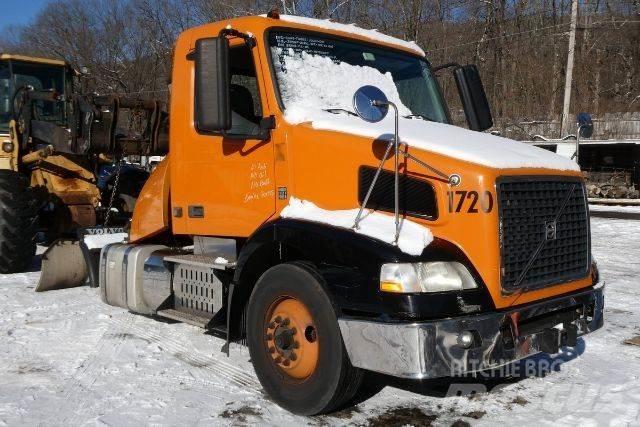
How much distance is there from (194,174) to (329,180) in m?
1.58

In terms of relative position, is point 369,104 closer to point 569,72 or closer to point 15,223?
point 15,223

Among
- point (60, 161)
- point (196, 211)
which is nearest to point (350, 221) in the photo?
point (196, 211)

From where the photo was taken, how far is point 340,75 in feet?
16.1

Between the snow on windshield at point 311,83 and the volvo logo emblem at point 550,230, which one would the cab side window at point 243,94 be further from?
the volvo logo emblem at point 550,230

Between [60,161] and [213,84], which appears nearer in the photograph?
[213,84]

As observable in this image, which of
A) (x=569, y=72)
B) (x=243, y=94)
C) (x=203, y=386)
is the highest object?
(x=569, y=72)

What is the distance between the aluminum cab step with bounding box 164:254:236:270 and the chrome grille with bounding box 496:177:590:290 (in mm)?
2109

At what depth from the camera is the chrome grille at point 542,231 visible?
3.81 meters

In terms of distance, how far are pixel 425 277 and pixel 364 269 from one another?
0.35 meters

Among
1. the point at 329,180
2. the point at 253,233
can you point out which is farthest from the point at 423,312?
the point at 253,233

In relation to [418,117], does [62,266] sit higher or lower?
lower

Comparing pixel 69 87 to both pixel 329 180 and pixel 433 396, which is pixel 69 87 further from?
pixel 433 396

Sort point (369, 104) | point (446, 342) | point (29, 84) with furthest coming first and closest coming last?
1. point (29, 84)
2. point (369, 104)
3. point (446, 342)

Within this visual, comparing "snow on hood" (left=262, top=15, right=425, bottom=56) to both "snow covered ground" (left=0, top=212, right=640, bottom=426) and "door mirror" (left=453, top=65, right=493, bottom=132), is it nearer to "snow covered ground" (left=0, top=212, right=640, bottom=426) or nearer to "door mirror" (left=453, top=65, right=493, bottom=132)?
"door mirror" (left=453, top=65, right=493, bottom=132)
